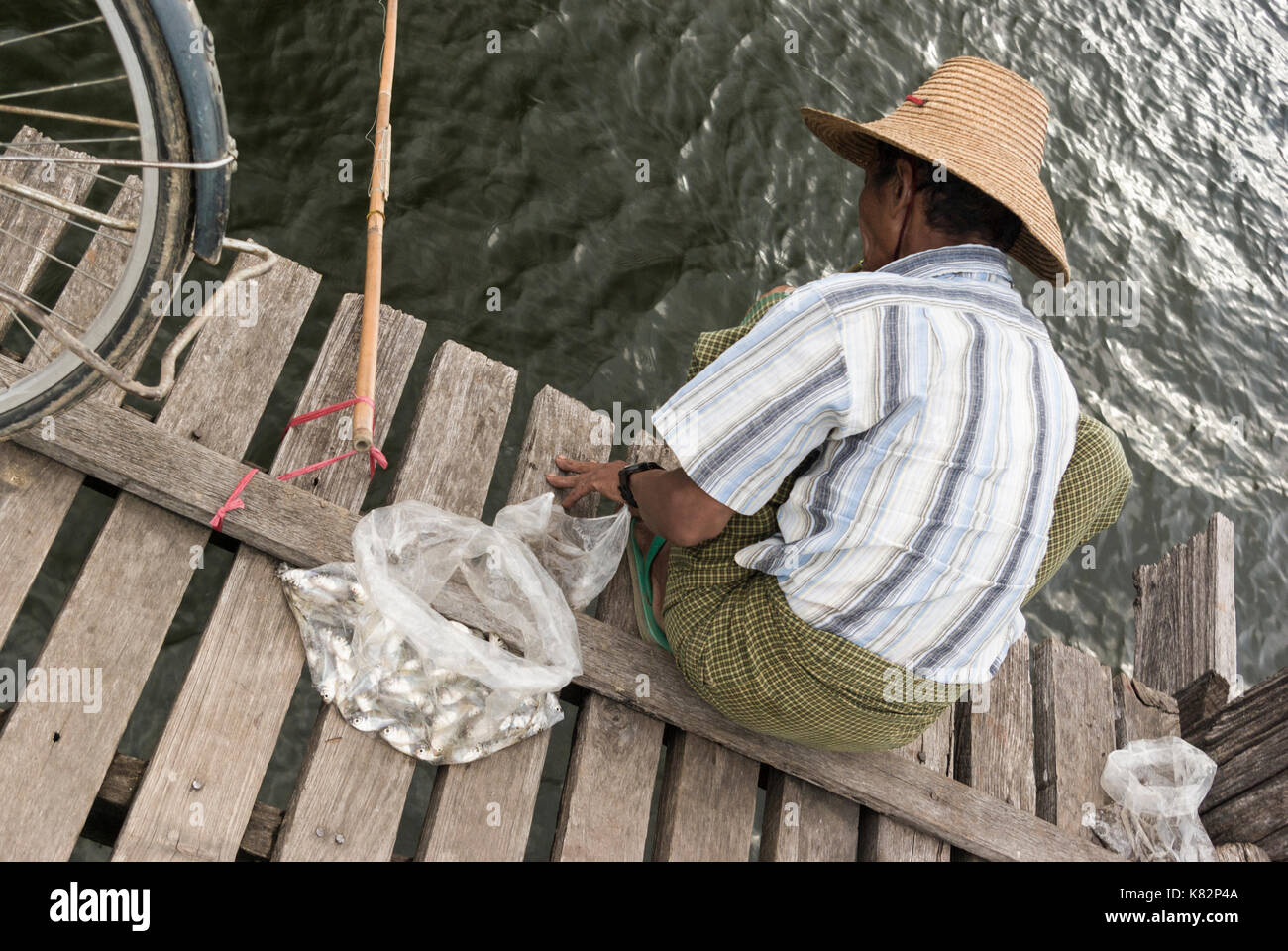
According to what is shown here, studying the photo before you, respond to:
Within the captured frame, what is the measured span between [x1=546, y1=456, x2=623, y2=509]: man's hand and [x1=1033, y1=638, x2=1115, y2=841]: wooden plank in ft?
5.04

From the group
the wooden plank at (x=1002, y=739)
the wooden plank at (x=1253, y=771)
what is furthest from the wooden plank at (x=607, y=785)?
the wooden plank at (x=1253, y=771)

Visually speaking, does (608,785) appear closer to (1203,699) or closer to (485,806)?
(485,806)

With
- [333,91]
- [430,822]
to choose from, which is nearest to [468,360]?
[430,822]

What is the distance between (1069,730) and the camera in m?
3.23

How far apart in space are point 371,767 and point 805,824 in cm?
117

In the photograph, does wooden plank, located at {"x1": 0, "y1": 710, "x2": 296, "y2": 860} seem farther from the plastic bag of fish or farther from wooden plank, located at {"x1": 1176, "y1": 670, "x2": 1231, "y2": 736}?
wooden plank, located at {"x1": 1176, "y1": 670, "x2": 1231, "y2": 736}

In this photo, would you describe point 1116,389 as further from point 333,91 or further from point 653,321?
point 333,91

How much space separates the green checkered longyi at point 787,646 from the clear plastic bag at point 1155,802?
0.95 m

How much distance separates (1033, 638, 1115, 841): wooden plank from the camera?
3.10 metres

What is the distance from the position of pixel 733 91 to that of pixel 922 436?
3.53 meters

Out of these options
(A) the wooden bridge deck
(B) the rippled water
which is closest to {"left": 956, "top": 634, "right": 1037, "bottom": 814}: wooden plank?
(A) the wooden bridge deck

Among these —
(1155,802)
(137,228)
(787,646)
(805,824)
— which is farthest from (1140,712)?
(137,228)

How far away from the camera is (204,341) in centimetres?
267

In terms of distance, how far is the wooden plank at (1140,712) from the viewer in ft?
11.0
